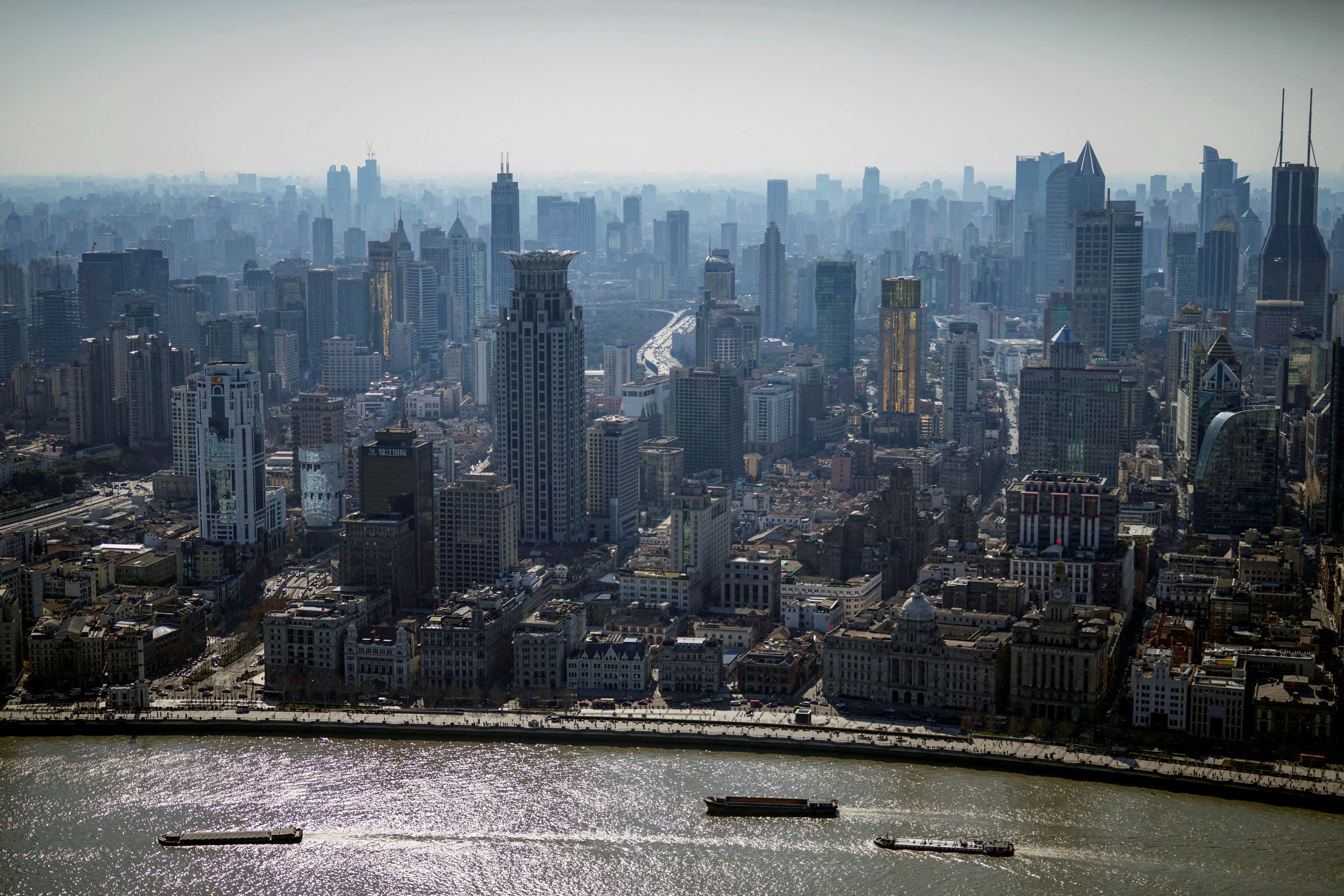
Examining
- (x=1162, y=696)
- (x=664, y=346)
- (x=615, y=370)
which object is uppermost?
(x=664, y=346)

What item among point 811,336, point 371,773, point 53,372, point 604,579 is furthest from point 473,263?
point 371,773

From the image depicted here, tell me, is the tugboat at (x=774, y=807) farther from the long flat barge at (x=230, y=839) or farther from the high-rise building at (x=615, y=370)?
the high-rise building at (x=615, y=370)

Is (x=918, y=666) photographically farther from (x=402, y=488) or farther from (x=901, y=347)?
(x=901, y=347)

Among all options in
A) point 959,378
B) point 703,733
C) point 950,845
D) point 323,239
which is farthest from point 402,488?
point 323,239

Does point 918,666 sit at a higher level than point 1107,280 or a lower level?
lower

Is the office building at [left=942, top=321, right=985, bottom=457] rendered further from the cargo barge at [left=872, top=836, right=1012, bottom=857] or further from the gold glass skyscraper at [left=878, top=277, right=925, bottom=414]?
the cargo barge at [left=872, top=836, right=1012, bottom=857]
